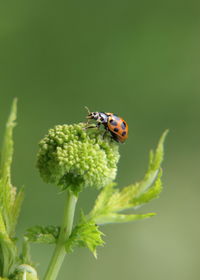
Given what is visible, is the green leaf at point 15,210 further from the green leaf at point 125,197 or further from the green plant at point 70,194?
the green leaf at point 125,197

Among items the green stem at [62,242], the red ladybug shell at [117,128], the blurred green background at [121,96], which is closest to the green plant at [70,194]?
the green stem at [62,242]

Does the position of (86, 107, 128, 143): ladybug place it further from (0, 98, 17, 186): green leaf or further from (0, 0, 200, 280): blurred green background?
(0, 0, 200, 280): blurred green background

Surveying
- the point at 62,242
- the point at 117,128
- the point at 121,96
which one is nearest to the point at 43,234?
the point at 62,242

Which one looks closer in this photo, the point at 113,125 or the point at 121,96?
the point at 113,125

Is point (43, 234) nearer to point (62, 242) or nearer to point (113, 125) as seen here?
point (62, 242)

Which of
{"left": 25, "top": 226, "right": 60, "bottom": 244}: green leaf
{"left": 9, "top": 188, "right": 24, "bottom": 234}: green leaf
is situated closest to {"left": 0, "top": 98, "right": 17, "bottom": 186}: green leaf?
{"left": 9, "top": 188, "right": 24, "bottom": 234}: green leaf
